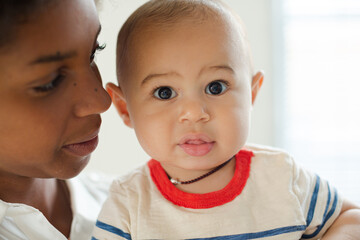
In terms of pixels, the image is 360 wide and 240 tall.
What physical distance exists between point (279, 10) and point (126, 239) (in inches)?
106

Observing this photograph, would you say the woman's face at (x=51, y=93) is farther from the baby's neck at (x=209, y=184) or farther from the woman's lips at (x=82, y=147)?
the baby's neck at (x=209, y=184)

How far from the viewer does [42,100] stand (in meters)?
0.97

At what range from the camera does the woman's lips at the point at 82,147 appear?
107 centimetres

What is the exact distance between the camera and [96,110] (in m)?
1.04

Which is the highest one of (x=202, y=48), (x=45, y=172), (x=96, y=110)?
(x=202, y=48)

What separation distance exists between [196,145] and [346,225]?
442 mm

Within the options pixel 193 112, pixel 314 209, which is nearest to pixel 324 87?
pixel 314 209

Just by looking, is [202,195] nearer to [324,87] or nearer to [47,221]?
[47,221]

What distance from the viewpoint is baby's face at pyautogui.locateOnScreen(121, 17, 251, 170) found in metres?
1.07

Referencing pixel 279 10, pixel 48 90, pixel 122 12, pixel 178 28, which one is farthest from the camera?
pixel 279 10

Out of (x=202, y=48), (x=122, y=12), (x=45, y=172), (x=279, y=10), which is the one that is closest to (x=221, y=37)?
(x=202, y=48)

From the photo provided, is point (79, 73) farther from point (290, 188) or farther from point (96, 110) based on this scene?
point (290, 188)

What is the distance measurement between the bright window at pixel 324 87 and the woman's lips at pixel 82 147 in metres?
2.53

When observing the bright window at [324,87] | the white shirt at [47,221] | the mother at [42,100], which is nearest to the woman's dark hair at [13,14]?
the mother at [42,100]
